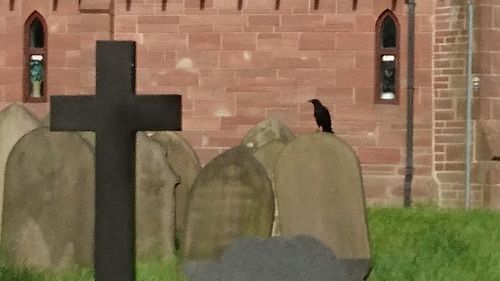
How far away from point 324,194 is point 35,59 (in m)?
11.8

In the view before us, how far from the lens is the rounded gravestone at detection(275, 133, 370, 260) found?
895cm

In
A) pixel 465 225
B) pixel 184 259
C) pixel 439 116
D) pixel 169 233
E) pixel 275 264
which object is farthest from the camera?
pixel 439 116

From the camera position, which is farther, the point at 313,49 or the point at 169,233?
the point at 313,49

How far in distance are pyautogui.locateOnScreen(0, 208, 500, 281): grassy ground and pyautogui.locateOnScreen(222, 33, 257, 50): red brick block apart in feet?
13.9

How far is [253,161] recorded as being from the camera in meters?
9.68

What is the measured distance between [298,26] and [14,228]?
9971 mm

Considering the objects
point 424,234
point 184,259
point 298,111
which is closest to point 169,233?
point 184,259

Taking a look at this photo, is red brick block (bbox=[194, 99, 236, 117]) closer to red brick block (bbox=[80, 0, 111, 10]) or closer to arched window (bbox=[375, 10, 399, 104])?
red brick block (bbox=[80, 0, 111, 10])

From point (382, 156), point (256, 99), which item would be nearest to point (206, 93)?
point (256, 99)

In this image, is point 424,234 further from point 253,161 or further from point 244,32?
point 244,32

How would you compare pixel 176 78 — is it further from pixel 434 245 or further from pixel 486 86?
pixel 434 245

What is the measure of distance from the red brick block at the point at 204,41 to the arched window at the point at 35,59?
2535 millimetres

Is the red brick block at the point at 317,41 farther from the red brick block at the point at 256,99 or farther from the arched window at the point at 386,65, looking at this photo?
the red brick block at the point at 256,99

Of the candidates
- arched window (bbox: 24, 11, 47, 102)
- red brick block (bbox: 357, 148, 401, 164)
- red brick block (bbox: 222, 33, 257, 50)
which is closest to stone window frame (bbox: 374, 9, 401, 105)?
red brick block (bbox: 357, 148, 401, 164)
